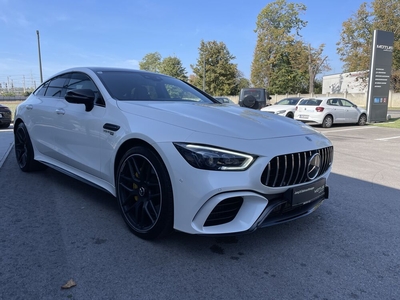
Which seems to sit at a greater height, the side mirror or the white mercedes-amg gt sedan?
the side mirror

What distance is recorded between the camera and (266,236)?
294 centimetres

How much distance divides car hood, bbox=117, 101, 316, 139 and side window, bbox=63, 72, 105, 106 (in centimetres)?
35

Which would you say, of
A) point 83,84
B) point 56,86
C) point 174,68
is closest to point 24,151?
point 56,86

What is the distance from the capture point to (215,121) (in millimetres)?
2654

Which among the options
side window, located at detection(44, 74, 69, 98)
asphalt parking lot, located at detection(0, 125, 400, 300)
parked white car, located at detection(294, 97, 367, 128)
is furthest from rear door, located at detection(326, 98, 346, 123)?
side window, located at detection(44, 74, 69, 98)

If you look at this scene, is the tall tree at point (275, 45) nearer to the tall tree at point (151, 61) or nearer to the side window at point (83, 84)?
the tall tree at point (151, 61)

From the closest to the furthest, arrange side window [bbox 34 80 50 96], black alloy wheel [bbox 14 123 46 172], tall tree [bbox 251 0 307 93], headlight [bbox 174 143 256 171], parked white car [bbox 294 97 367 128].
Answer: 1. headlight [bbox 174 143 256 171]
2. side window [bbox 34 80 50 96]
3. black alloy wheel [bbox 14 123 46 172]
4. parked white car [bbox 294 97 367 128]
5. tall tree [bbox 251 0 307 93]

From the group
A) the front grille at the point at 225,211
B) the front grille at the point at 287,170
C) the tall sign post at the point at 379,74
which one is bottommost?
the front grille at the point at 225,211

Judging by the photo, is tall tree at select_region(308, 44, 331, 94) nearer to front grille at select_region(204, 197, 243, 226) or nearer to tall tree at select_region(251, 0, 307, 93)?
tall tree at select_region(251, 0, 307, 93)

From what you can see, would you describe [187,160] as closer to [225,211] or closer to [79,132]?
[225,211]

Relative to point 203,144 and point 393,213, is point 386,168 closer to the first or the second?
point 393,213

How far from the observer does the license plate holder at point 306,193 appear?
252 centimetres

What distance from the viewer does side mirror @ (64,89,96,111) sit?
3170 millimetres

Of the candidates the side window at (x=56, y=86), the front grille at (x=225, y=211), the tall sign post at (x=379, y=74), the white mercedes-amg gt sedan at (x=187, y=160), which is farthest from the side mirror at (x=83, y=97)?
the tall sign post at (x=379, y=74)
